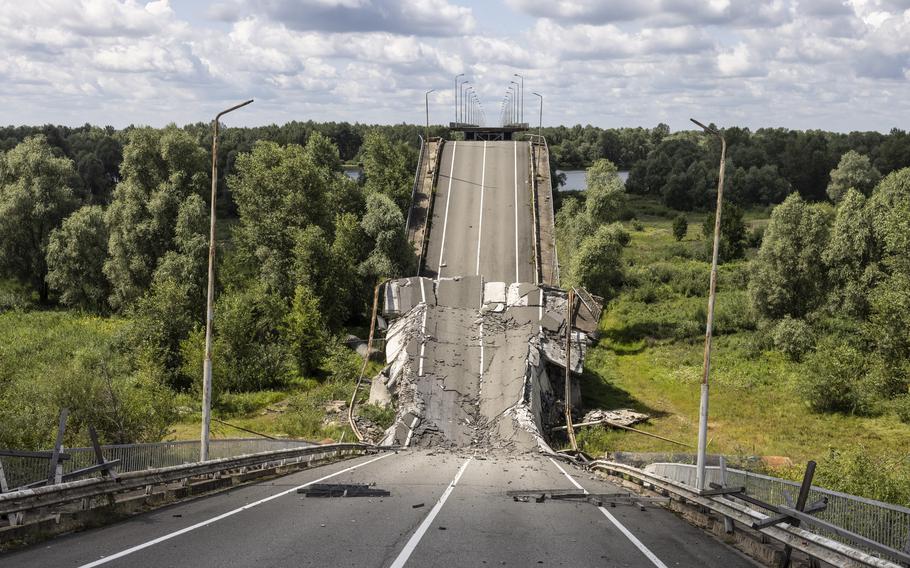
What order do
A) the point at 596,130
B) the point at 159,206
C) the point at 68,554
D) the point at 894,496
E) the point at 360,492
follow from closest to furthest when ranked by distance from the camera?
the point at 68,554
the point at 360,492
the point at 894,496
the point at 159,206
the point at 596,130

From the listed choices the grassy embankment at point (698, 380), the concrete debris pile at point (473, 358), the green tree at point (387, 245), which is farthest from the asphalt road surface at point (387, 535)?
the green tree at point (387, 245)

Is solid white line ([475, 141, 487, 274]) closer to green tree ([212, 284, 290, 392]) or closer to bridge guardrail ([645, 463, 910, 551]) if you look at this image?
green tree ([212, 284, 290, 392])

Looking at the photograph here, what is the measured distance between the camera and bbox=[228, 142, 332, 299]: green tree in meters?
55.5

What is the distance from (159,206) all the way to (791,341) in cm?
4437

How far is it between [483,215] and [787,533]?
51.1m

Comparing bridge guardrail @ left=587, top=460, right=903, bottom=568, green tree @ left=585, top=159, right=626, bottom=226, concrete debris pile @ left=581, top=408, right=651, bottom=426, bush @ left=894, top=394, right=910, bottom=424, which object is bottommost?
concrete debris pile @ left=581, top=408, right=651, bottom=426

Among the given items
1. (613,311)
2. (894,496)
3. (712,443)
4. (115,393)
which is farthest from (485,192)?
(894,496)

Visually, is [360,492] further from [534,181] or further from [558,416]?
[534,181]

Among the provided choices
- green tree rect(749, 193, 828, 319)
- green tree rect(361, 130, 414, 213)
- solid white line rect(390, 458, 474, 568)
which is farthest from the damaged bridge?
green tree rect(749, 193, 828, 319)

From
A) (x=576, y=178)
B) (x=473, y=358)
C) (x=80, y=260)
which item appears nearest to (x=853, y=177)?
(x=576, y=178)

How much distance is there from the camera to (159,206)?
5416cm

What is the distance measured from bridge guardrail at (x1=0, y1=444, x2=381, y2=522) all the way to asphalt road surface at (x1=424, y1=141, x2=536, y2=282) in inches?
1315

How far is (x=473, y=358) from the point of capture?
40.6m

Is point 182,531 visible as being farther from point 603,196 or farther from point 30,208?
point 30,208
